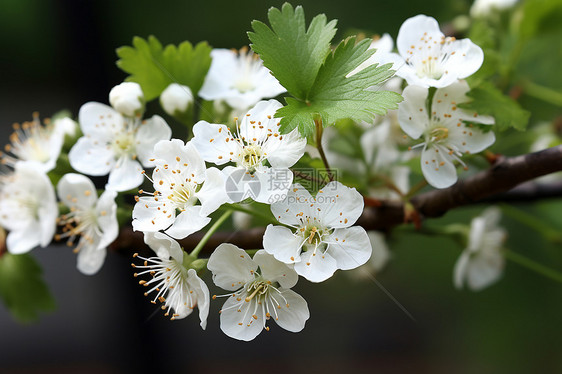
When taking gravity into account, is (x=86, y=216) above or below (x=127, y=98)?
below

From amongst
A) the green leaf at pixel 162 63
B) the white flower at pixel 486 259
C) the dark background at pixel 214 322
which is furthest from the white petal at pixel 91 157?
the dark background at pixel 214 322

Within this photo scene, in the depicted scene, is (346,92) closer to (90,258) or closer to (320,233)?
(320,233)

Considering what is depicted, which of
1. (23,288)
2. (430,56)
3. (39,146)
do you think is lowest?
(23,288)

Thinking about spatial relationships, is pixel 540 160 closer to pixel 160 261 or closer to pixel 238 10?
pixel 160 261

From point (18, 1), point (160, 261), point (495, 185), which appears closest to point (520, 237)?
point (495, 185)

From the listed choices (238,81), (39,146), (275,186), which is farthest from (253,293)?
(39,146)

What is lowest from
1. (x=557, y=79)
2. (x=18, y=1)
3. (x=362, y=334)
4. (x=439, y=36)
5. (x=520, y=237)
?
(x=362, y=334)
